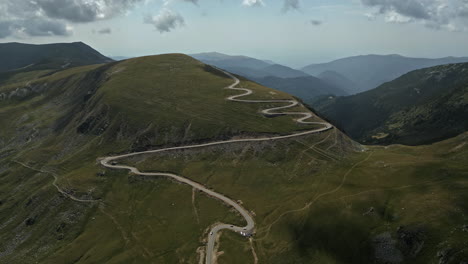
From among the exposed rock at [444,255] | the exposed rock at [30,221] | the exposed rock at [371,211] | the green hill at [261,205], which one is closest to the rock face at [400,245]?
the green hill at [261,205]

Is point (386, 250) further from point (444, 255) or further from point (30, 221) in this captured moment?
point (30, 221)

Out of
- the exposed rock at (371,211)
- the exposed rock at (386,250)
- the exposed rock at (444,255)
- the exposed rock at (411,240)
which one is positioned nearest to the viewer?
the exposed rock at (444,255)

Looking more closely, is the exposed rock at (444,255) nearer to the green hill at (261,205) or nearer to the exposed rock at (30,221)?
the green hill at (261,205)

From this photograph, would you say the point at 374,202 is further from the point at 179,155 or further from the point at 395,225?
the point at 179,155

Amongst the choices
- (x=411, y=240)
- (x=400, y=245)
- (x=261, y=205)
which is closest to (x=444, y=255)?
(x=411, y=240)

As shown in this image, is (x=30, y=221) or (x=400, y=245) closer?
(x=400, y=245)

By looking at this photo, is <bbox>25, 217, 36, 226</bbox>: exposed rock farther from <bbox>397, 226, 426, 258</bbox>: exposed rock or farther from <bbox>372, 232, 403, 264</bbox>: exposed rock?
<bbox>397, 226, 426, 258</bbox>: exposed rock

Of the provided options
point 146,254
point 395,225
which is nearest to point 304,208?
point 395,225

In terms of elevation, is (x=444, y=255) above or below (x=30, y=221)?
above

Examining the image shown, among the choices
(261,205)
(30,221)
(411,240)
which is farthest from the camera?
(30,221)

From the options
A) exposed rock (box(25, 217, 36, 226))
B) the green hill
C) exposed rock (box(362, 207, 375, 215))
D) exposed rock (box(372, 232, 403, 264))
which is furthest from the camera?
exposed rock (box(25, 217, 36, 226))

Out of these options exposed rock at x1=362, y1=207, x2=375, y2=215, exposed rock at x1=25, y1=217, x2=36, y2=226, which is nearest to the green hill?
exposed rock at x1=25, y1=217, x2=36, y2=226

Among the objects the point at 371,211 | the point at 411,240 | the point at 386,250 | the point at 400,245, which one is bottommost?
the point at 386,250
